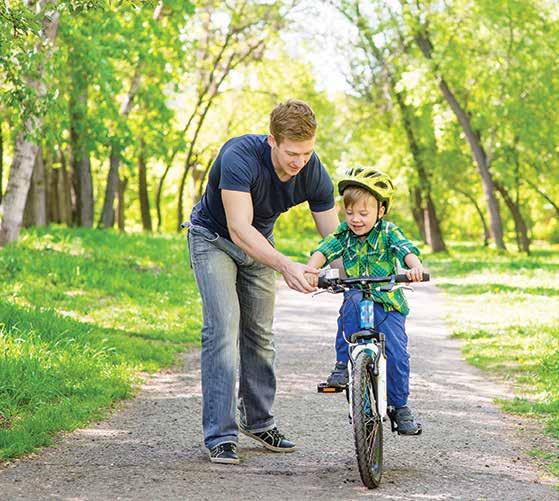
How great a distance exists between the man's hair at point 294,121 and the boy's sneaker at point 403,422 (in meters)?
1.58

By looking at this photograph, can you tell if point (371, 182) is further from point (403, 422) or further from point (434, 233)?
point (434, 233)

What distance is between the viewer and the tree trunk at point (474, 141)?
31.0 meters

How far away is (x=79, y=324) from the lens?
10352 mm

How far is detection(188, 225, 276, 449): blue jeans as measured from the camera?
5.87m

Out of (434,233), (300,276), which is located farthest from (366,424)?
(434,233)

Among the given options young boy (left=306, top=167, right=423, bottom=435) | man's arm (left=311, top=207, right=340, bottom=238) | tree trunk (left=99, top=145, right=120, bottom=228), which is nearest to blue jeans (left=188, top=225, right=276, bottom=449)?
man's arm (left=311, top=207, right=340, bottom=238)

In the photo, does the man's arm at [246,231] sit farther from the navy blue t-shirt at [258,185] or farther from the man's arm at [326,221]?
the man's arm at [326,221]

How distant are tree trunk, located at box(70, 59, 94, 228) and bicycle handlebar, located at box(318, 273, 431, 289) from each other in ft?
43.7

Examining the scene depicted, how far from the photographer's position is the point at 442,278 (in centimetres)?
2327

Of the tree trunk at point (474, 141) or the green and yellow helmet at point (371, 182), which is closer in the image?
the green and yellow helmet at point (371, 182)

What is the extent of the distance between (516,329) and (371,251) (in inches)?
298

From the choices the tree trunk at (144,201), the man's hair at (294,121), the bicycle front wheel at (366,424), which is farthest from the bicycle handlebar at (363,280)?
the tree trunk at (144,201)

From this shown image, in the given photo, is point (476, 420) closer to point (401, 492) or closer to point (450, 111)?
point (401, 492)

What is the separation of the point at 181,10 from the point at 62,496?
1675cm
